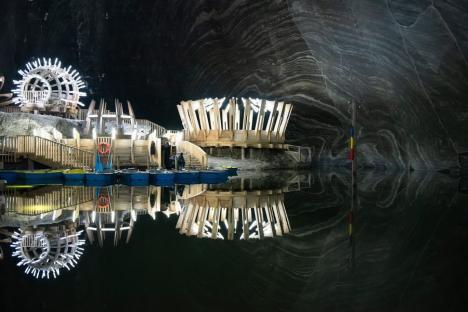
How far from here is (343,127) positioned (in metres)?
36.9

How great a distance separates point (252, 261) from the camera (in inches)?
237

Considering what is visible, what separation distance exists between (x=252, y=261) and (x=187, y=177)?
12427 millimetres

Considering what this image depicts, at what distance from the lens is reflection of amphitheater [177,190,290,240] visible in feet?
26.7

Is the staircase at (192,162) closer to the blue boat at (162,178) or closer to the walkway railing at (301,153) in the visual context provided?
the blue boat at (162,178)

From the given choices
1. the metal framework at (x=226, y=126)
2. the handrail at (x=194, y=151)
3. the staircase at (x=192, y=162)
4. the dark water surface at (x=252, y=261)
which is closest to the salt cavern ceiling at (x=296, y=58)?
the metal framework at (x=226, y=126)

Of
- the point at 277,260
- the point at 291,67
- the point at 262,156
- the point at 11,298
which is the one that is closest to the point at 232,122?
the point at 262,156

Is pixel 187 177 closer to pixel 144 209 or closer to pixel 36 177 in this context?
pixel 36 177

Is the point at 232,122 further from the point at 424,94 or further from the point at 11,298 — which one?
the point at 11,298

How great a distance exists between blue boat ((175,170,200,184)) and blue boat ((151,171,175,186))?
38 centimetres

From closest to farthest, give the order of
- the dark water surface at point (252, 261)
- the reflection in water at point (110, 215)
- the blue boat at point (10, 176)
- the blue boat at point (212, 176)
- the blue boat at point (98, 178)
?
1. the dark water surface at point (252, 261)
2. the reflection in water at point (110, 215)
3. the blue boat at point (98, 178)
4. the blue boat at point (10, 176)
5. the blue boat at point (212, 176)

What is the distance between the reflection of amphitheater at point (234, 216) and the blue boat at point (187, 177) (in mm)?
4353

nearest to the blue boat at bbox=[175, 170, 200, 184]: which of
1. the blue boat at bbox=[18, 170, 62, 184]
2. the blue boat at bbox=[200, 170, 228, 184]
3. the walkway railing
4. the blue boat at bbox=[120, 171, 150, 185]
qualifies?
the blue boat at bbox=[200, 170, 228, 184]

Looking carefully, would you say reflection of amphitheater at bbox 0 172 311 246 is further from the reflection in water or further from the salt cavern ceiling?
the salt cavern ceiling

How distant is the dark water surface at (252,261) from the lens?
4.37 m
